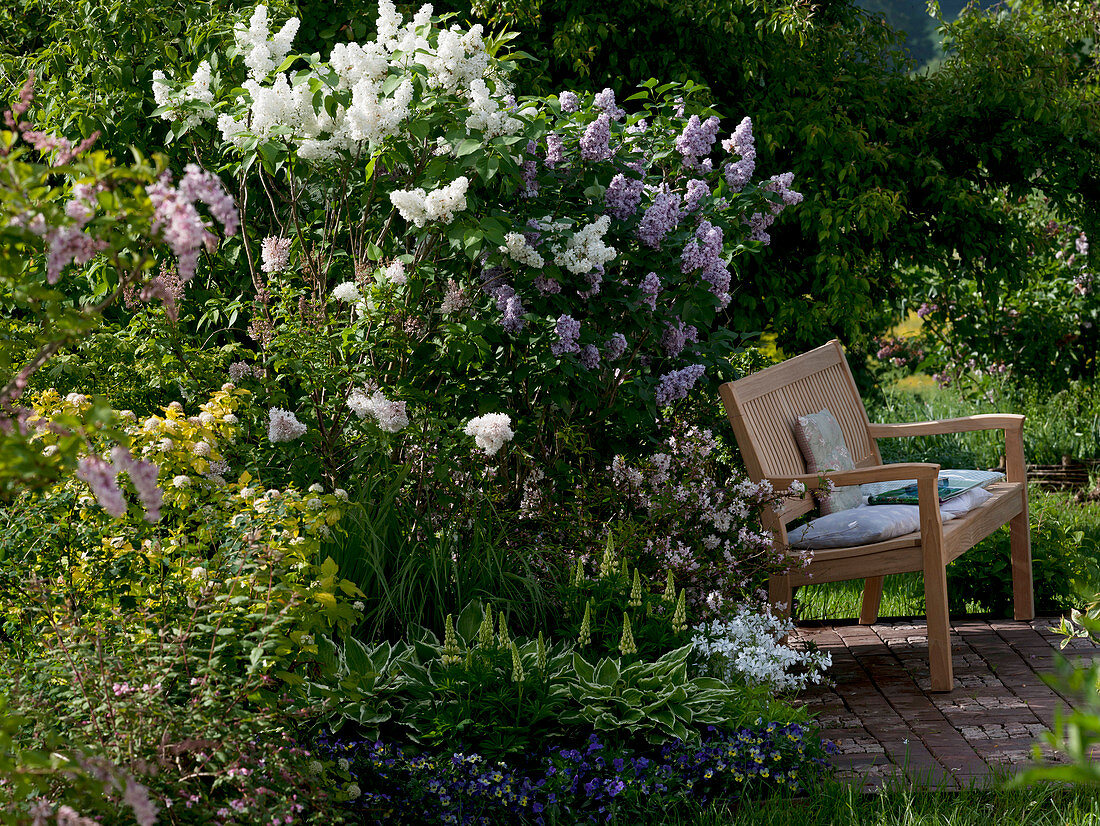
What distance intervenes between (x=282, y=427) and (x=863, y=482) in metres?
2.10

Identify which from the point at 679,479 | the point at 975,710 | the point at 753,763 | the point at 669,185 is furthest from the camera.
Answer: the point at 669,185

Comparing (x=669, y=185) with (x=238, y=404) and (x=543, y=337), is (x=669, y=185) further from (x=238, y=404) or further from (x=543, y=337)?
(x=238, y=404)

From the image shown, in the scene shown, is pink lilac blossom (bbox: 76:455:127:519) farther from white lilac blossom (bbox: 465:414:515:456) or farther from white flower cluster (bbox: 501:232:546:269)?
white flower cluster (bbox: 501:232:546:269)

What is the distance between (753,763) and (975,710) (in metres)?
1.25

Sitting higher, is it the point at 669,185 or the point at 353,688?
the point at 669,185

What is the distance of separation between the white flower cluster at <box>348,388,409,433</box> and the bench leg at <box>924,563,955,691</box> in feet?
6.59

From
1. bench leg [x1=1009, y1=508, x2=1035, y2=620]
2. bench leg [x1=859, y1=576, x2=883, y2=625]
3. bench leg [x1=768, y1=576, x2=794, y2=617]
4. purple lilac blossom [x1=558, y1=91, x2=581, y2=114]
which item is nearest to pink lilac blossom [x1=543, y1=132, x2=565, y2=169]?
purple lilac blossom [x1=558, y1=91, x2=581, y2=114]

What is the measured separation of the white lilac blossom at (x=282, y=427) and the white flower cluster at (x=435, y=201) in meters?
0.75

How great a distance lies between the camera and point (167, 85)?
412cm

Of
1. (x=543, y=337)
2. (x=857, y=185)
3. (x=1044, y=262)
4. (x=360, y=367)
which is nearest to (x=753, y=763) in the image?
(x=543, y=337)

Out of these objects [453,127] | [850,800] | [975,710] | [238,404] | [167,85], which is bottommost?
[975,710]

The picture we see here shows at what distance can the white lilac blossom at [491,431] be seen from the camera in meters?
3.37

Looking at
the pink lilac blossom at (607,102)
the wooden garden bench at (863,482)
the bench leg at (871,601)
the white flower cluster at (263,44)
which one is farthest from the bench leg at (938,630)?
the white flower cluster at (263,44)

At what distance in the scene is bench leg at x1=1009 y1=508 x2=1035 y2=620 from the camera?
4848mm
